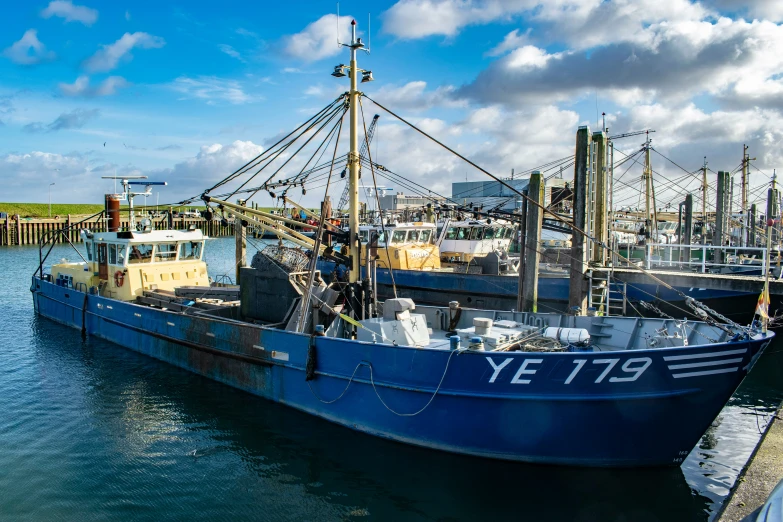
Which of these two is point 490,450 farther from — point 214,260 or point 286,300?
point 214,260

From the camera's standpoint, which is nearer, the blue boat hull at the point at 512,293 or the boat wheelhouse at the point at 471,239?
the blue boat hull at the point at 512,293

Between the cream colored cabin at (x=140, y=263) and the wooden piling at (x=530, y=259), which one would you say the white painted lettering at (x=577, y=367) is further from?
the cream colored cabin at (x=140, y=263)

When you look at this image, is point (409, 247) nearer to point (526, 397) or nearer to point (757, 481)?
point (526, 397)

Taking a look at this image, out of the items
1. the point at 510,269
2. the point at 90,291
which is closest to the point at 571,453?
the point at 510,269

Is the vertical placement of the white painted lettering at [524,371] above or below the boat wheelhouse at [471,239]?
below

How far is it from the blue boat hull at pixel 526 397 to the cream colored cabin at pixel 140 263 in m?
8.77

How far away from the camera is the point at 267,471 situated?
9.23 meters

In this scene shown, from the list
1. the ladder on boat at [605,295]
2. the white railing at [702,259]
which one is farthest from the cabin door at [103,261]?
the white railing at [702,259]

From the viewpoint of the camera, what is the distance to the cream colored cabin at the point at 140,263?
57.2 ft

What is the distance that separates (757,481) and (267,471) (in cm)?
706

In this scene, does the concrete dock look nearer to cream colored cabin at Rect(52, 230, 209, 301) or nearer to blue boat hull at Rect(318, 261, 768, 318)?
blue boat hull at Rect(318, 261, 768, 318)

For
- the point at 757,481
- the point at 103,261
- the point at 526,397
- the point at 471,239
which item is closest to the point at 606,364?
the point at 526,397

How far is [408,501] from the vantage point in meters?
8.22

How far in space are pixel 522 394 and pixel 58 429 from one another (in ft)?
29.6
